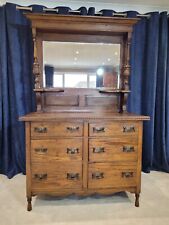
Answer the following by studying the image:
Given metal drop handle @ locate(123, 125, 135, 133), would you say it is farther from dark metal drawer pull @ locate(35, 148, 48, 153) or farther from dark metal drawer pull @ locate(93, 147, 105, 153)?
dark metal drawer pull @ locate(35, 148, 48, 153)

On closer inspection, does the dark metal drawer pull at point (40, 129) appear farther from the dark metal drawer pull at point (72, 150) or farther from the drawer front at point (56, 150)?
the dark metal drawer pull at point (72, 150)

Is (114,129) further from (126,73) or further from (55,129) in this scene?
(126,73)

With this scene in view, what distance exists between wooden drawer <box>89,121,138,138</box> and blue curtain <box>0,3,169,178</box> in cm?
84

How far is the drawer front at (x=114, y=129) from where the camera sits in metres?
1.98

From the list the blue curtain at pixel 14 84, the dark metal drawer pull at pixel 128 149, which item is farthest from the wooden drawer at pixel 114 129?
the blue curtain at pixel 14 84

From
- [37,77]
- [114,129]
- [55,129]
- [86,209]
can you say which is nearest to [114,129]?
[114,129]

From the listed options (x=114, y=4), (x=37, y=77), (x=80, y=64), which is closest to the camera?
(x=37, y=77)

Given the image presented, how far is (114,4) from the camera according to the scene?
271 centimetres

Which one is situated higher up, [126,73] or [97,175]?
[126,73]

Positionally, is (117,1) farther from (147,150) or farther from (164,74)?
(147,150)

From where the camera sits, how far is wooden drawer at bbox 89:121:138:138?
198cm

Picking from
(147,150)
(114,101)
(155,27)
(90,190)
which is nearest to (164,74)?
(155,27)

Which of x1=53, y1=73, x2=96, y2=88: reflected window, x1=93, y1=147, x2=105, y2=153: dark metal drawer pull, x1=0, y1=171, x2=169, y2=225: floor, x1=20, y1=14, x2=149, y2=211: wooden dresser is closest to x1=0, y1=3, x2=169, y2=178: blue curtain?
x1=53, y1=73, x2=96, y2=88: reflected window

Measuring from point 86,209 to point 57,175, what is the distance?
419 mm
